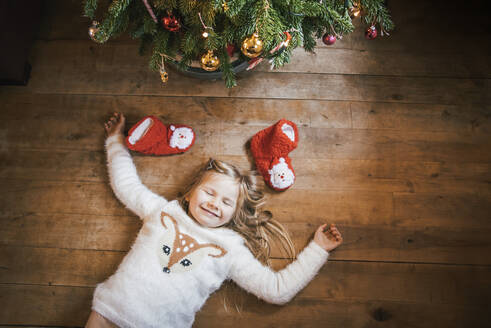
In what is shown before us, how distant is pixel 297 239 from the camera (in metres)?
1.18

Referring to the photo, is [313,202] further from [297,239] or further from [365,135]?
[365,135]

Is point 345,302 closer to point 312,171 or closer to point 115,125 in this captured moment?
point 312,171

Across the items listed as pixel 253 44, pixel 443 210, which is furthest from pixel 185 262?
pixel 443 210

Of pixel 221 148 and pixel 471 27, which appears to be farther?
pixel 471 27

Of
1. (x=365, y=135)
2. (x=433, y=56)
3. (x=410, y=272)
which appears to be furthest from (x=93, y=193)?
(x=433, y=56)

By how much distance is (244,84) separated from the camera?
51.4 inches

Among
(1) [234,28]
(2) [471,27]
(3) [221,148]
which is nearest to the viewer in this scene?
(1) [234,28]

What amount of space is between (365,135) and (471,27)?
0.75m

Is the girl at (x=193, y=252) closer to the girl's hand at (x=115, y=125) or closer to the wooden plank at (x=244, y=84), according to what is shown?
the girl's hand at (x=115, y=125)

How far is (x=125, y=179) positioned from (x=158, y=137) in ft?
0.68

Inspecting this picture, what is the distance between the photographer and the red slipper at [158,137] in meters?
1.18

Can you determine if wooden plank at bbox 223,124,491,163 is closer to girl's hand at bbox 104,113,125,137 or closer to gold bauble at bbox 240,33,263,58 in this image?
girl's hand at bbox 104,113,125,137

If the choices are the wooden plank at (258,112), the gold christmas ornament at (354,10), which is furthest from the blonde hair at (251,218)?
the gold christmas ornament at (354,10)

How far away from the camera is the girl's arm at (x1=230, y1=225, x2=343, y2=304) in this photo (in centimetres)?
107
